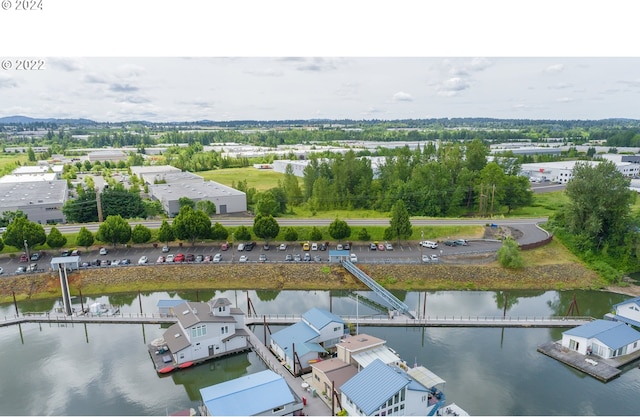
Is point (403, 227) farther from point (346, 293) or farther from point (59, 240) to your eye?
point (59, 240)

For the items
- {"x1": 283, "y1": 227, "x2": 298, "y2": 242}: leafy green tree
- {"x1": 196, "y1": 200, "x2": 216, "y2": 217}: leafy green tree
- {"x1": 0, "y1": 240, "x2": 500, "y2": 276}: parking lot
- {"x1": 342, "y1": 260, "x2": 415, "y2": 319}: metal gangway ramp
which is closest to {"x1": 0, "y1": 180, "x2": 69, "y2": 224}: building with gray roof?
{"x1": 0, "y1": 240, "x2": 500, "y2": 276}: parking lot

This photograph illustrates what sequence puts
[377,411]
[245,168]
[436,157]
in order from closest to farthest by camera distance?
[377,411]
[436,157]
[245,168]

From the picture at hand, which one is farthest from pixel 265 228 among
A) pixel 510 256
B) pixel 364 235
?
pixel 510 256

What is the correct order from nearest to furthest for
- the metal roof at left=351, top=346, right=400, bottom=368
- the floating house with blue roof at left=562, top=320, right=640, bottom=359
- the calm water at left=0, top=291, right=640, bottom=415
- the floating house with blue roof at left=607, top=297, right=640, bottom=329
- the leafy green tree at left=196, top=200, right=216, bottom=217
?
the calm water at left=0, top=291, right=640, bottom=415 → the metal roof at left=351, top=346, right=400, bottom=368 → the floating house with blue roof at left=562, top=320, right=640, bottom=359 → the floating house with blue roof at left=607, top=297, right=640, bottom=329 → the leafy green tree at left=196, top=200, right=216, bottom=217

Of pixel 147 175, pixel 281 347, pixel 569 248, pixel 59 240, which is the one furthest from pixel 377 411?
pixel 147 175

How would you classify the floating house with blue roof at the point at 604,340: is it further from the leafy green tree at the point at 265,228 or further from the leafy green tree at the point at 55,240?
the leafy green tree at the point at 55,240

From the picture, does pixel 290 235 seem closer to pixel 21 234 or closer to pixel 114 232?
pixel 114 232

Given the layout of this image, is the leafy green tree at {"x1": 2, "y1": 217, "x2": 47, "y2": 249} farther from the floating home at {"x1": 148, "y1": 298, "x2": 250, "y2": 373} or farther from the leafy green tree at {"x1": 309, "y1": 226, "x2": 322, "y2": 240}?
the leafy green tree at {"x1": 309, "y1": 226, "x2": 322, "y2": 240}
